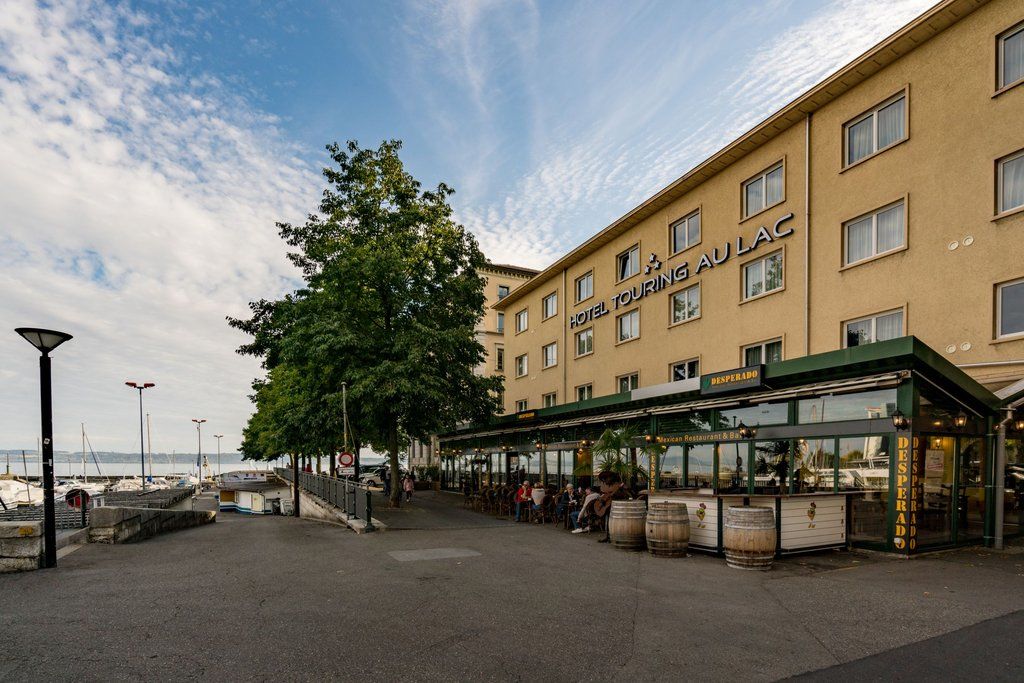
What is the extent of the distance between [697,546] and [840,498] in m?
3.06

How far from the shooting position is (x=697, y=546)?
40.0 ft

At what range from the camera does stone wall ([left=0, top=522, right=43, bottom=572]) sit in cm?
973

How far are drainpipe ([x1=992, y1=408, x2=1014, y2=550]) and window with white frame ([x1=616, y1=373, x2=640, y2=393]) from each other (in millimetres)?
14052

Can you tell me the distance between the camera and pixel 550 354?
35219 millimetres

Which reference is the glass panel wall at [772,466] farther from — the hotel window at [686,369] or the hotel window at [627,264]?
the hotel window at [627,264]

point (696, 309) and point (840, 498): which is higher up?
point (696, 309)

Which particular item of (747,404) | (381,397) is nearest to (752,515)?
(747,404)

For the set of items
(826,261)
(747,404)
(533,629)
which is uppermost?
(826,261)

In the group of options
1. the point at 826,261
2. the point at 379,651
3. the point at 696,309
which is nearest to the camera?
the point at 379,651

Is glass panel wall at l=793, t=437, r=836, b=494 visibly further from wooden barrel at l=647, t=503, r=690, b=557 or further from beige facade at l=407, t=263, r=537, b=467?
beige facade at l=407, t=263, r=537, b=467

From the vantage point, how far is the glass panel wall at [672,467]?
1881cm

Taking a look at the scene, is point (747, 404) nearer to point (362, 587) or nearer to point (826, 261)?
point (826, 261)

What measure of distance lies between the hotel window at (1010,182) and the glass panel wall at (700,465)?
899 cm

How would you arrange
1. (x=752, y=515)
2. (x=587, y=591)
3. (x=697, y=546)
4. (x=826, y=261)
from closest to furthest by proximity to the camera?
(x=587, y=591), (x=752, y=515), (x=697, y=546), (x=826, y=261)
